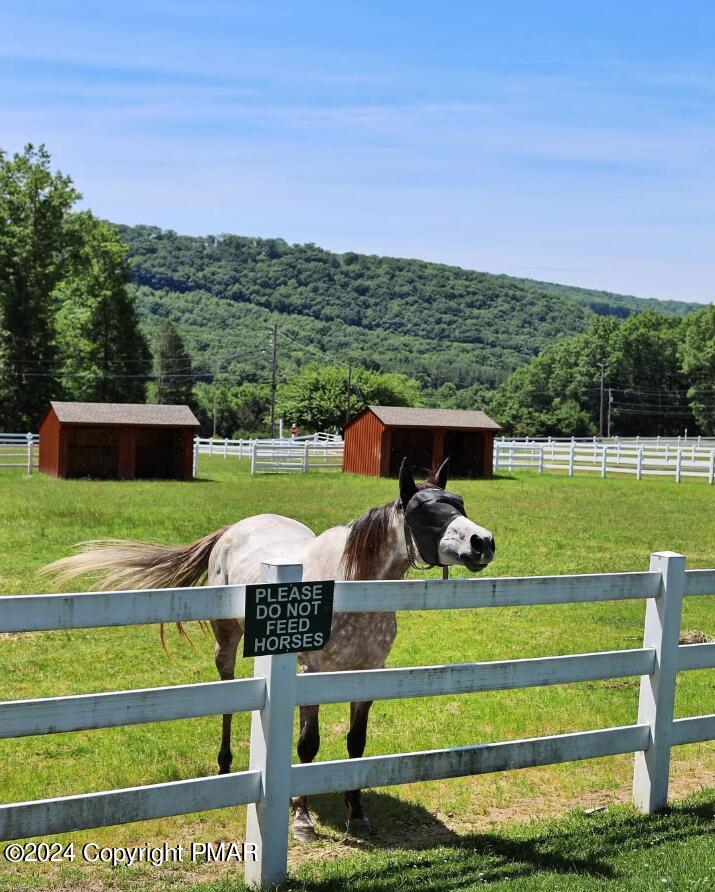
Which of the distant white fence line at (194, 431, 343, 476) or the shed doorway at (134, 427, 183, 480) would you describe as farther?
the distant white fence line at (194, 431, 343, 476)

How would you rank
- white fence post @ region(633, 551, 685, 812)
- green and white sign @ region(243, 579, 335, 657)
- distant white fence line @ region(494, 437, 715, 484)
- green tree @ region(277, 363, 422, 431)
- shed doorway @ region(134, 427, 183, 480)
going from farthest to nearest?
green tree @ region(277, 363, 422, 431) < distant white fence line @ region(494, 437, 715, 484) < shed doorway @ region(134, 427, 183, 480) < white fence post @ region(633, 551, 685, 812) < green and white sign @ region(243, 579, 335, 657)

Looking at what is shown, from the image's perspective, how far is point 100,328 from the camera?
6938 centimetres

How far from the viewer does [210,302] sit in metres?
194

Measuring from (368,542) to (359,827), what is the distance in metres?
1.52

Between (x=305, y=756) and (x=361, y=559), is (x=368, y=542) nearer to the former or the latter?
(x=361, y=559)

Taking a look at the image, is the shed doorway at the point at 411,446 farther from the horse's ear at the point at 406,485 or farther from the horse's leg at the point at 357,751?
the horse's ear at the point at 406,485

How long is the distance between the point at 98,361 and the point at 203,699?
67856 mm

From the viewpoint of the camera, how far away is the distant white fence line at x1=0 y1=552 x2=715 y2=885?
379 cm

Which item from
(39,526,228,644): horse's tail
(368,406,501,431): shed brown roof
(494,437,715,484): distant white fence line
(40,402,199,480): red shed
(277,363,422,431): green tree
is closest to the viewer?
(39,526,228,644): horse's tail

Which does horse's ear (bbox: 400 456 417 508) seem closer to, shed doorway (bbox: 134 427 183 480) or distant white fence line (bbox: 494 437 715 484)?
shed doorway (bbox: 134 427 183 480)

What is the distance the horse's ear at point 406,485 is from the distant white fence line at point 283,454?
102 ft

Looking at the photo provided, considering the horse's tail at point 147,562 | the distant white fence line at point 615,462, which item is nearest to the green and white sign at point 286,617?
the horse's tail at point 147,562

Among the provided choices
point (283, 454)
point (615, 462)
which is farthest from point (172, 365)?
point (615, 462)

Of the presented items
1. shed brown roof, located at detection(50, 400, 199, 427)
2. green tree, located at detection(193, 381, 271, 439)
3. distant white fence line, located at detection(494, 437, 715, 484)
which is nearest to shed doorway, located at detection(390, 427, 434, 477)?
distant white fence line, located at detection(494, 437, 715, 484)
